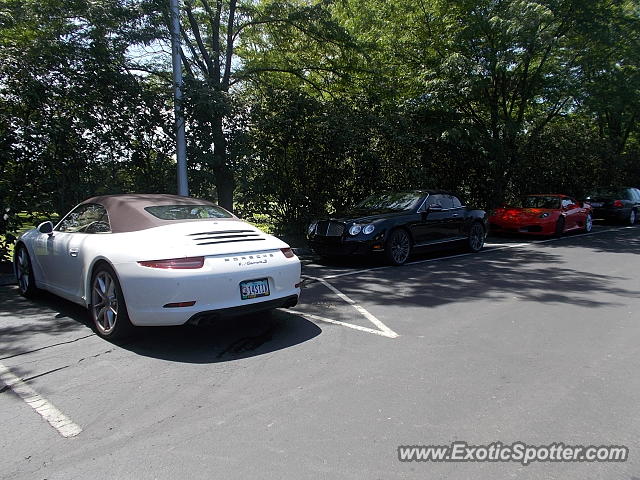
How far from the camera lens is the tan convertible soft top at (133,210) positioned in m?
4.94

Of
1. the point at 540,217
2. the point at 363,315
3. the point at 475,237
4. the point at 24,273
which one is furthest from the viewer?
the point at 540,217

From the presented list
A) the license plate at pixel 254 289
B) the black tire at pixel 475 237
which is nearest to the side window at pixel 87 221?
the license plate at pixel 254 289

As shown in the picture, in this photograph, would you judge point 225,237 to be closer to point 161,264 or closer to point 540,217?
point 161,264

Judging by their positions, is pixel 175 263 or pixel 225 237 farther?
pixel 225 237

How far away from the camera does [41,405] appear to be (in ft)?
11.4

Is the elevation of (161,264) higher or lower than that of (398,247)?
higher

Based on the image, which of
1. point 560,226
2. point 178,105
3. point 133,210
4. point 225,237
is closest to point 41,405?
point 225,237

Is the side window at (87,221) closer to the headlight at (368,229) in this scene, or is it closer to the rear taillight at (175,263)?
the rear taillight at (175,263)

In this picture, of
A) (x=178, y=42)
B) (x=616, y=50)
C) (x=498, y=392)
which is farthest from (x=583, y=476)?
(x=616, y=50)

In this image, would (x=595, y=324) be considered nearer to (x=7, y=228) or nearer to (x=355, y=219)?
(x=355, y=219)

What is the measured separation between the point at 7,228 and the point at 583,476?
8917mm

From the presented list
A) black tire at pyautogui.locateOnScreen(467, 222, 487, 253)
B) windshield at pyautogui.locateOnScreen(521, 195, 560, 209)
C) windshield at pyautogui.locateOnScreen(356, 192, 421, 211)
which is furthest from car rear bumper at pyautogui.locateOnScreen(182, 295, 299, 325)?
windshield at pyautogui.locateOnScreen(521, 195, 560, 209)

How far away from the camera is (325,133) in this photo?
499 inches

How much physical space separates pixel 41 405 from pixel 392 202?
8.18 metres
